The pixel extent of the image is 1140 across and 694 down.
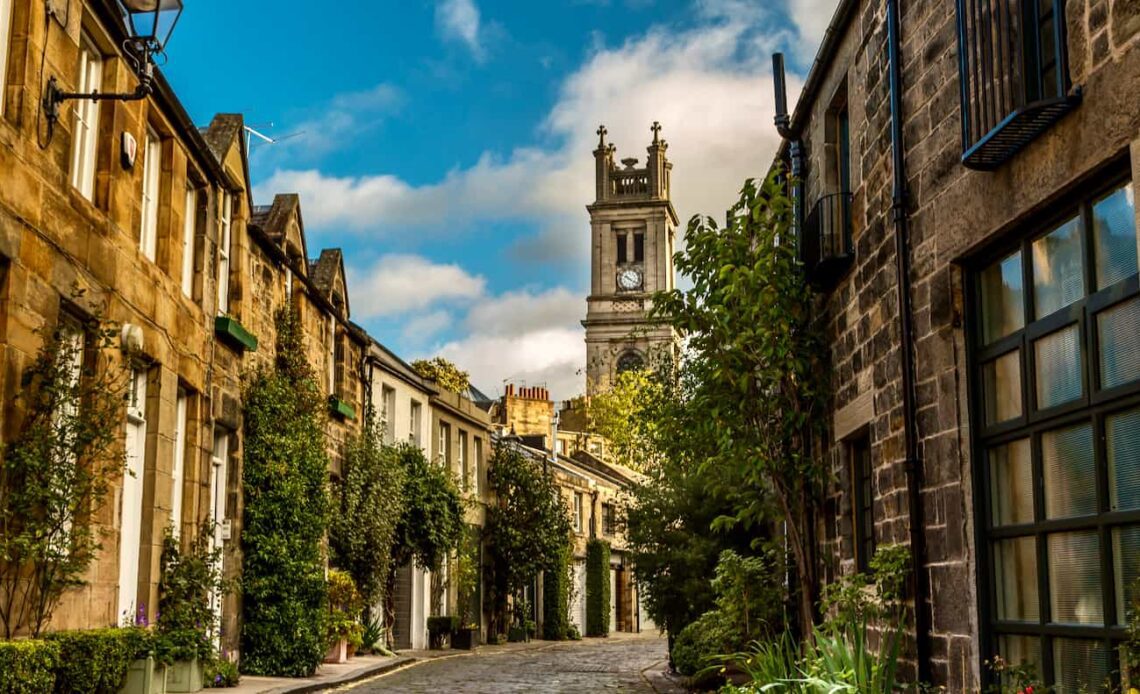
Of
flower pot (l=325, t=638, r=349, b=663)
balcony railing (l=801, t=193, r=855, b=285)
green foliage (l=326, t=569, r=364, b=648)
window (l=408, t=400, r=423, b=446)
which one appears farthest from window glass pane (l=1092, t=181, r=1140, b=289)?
window (l=408, t=400, r=423, b=446)

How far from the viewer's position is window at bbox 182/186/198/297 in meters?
15.3

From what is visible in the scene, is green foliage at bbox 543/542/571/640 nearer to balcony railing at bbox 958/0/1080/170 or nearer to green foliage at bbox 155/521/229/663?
green foliage at bbox 155/521/229/663

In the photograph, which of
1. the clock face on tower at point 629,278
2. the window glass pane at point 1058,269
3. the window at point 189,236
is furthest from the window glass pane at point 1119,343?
the clock face on tower at point 629,278

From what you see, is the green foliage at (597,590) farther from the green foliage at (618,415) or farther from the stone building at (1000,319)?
the stone building at (1000,319)

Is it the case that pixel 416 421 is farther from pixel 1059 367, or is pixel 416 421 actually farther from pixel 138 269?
pixel 1059 367

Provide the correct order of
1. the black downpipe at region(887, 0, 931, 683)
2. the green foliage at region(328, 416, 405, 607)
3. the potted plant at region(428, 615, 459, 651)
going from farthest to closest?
the potted plant at region(428, 615, 459, 651) → the green foliage at region(328, 416, 405, 607) → the black downpipe at region(887, 0, 931, 683)

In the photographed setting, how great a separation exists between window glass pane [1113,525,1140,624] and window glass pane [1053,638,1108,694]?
26 cm

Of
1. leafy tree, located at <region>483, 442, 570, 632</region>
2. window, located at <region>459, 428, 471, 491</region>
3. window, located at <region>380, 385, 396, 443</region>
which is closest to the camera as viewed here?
window, located at <region>380, 385, 396, 443</region>

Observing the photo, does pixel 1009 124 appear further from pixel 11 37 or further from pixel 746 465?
pixel 11 37

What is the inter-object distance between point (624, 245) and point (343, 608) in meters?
75.6

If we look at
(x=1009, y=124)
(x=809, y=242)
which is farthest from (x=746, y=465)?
(x=1009, y=124)

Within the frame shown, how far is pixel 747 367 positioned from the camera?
449 inches

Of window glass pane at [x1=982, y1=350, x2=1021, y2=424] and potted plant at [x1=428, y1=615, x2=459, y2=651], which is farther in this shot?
potted plant at [x1=428, y1=615, x2=459, y2=651]

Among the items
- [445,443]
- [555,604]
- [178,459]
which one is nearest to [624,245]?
[555,604]
